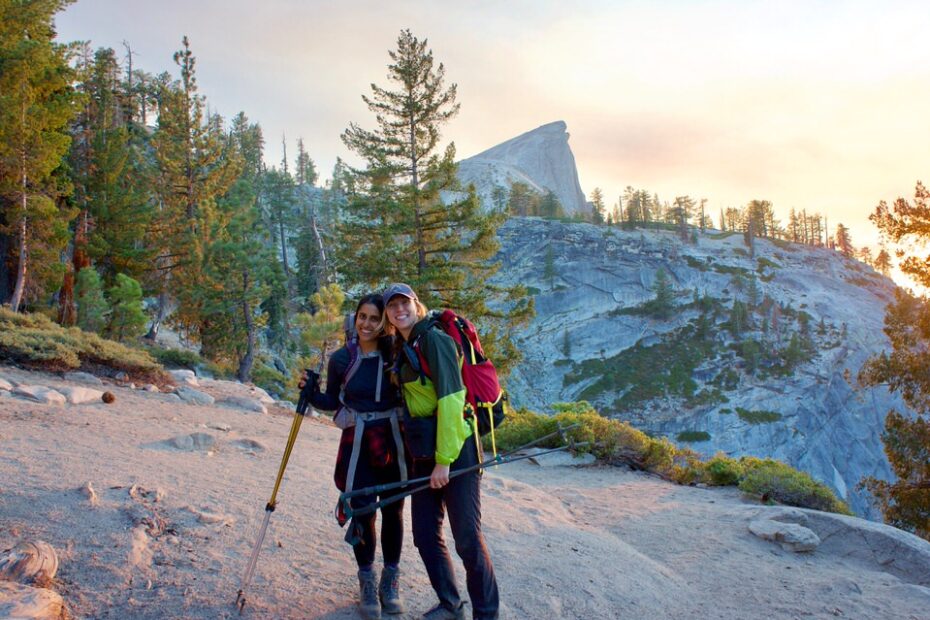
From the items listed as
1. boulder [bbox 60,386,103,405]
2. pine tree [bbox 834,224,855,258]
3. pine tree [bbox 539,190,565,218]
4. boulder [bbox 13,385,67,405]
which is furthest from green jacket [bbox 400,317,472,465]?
pine tree [bbox 834,224,855,258]

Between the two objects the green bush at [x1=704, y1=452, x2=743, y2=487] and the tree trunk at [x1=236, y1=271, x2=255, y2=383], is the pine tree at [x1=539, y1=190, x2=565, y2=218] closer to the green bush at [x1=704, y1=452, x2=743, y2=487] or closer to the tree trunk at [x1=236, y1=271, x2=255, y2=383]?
the tree trunk at [x1=236, y1=271, x2=255, y2=383]

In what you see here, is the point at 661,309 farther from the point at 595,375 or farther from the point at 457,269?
the point at 457,269

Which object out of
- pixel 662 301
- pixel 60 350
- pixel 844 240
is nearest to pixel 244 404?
pixel 60 350

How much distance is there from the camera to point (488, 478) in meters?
8.09

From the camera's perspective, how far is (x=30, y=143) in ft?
49.1

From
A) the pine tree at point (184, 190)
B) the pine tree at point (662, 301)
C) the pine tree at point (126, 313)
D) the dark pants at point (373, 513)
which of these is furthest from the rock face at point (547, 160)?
the dark pants at point (373, 513)

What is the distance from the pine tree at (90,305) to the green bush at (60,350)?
518cm

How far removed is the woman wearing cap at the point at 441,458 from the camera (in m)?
2.87

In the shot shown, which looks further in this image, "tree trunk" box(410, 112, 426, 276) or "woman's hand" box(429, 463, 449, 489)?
"tree trunk" box(410, 112, 426, 276)

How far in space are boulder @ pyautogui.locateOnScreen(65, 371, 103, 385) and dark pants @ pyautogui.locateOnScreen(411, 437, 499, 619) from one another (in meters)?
8.90

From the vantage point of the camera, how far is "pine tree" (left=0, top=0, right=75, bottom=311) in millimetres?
14586

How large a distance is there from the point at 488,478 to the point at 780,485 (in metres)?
4.31

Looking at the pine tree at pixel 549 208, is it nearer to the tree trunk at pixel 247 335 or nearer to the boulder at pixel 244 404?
the tree trunk at pixel 247 335

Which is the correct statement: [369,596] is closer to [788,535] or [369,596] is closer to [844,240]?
[788,535]
